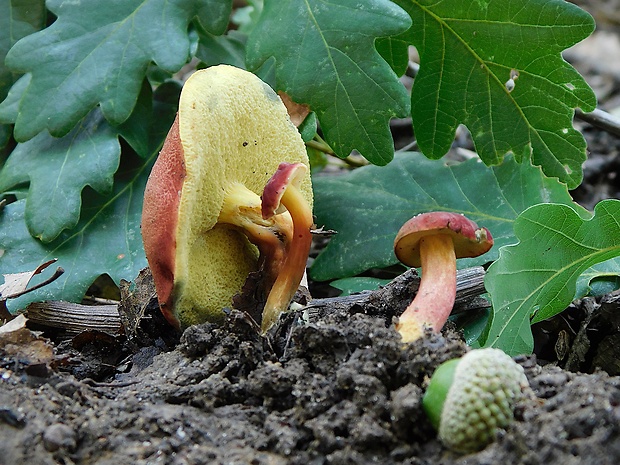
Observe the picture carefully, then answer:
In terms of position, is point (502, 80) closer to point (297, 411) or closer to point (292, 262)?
point (292, 262)

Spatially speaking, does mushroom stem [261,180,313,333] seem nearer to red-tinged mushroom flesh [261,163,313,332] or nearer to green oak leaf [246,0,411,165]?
red-tinged mushroom flesh [261,163,313,332]

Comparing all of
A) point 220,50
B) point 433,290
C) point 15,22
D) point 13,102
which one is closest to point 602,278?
point 433,290

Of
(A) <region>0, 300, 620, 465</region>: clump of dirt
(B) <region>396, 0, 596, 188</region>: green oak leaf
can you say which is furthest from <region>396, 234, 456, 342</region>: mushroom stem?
(B) <region>396, 0, 596, 188</region>: green oak leaf

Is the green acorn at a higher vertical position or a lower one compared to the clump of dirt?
higher

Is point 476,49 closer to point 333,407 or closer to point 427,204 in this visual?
point 427,204

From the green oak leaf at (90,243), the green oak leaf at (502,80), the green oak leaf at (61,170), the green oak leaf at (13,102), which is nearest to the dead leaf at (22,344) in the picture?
the green oak leaf at (90,243)

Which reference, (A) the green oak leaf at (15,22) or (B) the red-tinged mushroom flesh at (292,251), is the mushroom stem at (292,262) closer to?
(B) the red-tinged mushroom flesh at (292,251)

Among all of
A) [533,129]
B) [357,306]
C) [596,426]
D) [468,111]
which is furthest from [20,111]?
[596,426]
